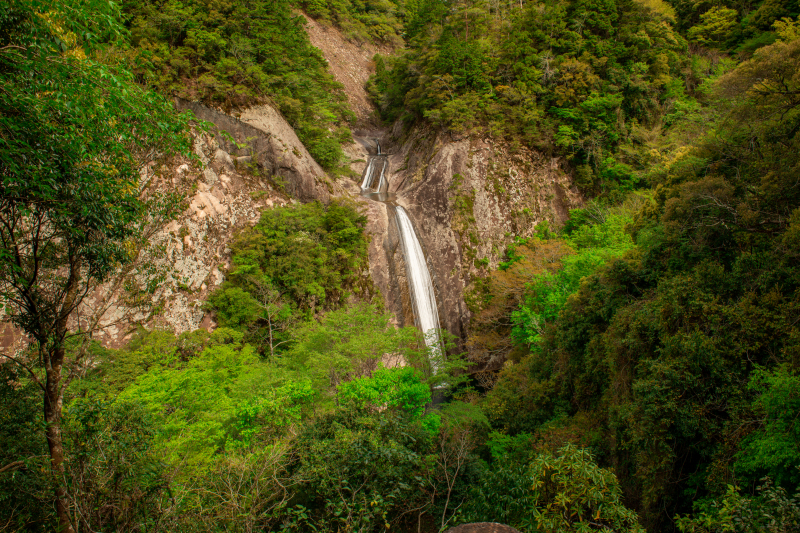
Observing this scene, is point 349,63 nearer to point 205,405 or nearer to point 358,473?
point 205,405

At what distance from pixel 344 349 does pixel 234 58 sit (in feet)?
60.7

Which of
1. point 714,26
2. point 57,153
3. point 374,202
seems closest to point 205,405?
point 57,153

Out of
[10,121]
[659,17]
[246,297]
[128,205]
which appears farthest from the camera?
[659,17]

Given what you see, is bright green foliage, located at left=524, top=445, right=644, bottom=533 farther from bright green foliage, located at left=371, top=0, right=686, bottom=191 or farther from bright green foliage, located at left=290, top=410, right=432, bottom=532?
bright green foliage, located at left=371, top=0, right=686, bottom=191

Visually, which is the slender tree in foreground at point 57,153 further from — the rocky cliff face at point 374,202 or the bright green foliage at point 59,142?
the rocky cliff face at point 374,202

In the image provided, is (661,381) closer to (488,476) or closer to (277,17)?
(488,476)

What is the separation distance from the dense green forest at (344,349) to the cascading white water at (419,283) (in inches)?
114

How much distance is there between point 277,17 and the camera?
22.7m

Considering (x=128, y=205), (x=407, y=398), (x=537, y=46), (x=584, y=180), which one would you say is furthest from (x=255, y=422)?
(x=537, y=46)

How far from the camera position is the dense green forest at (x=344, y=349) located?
4.32m

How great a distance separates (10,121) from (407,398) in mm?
10099

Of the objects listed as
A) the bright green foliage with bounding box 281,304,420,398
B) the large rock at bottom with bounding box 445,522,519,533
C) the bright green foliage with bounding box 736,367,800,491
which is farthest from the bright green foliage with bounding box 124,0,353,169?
the bright green foliage with bounding box 736,367,800,491

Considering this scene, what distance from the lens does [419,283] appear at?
74.1ft

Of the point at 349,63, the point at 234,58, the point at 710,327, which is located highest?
the point at 349,63
